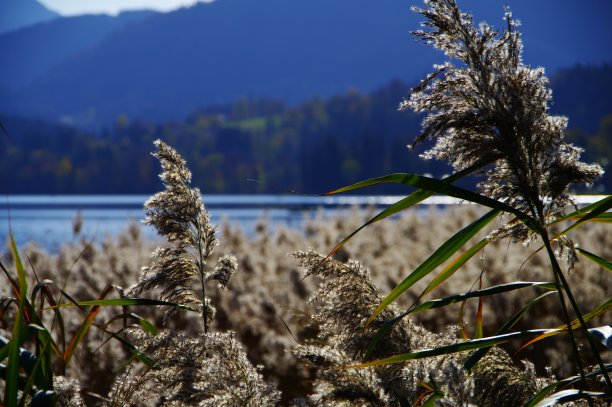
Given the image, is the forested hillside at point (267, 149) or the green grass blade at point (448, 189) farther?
the forested hillside at point (267, 149)

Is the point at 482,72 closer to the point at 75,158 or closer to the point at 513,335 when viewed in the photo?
the point at 513,335

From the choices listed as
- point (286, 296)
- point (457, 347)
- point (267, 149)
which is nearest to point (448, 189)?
point (457, 347)

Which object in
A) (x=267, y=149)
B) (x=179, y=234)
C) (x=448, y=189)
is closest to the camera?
(x=448, y=189)

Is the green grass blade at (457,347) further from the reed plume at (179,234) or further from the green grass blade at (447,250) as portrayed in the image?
the reed plume at (179,234)

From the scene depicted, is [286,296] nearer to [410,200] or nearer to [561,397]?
[410,200]

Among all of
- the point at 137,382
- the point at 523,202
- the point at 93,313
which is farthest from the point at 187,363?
the point at 523,202

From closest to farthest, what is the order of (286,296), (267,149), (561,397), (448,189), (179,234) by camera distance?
1. (561,397)
2. (448,189)
3. (179,234)
4. (286,296)
5. (267,149)

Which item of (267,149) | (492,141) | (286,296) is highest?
(267,149)

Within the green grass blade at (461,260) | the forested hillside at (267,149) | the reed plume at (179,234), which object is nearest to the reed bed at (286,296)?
the reed plume at (179,234)

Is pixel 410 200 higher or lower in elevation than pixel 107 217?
higher

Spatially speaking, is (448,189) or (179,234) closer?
(448,189)

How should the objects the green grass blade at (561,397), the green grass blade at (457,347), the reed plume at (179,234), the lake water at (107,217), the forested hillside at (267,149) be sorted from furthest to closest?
the forested hillside at (267,149), the lake water at (107,217), the reed plume at (179,234), the green grass blade at (457,347), the green grass blade at (561,397)

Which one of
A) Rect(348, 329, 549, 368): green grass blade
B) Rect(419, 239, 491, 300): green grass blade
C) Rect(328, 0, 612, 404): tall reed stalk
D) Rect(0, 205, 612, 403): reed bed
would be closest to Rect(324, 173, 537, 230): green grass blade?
Rect(328, 0, 612, 404): tall reed stalk

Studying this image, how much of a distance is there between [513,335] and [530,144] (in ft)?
1.26
